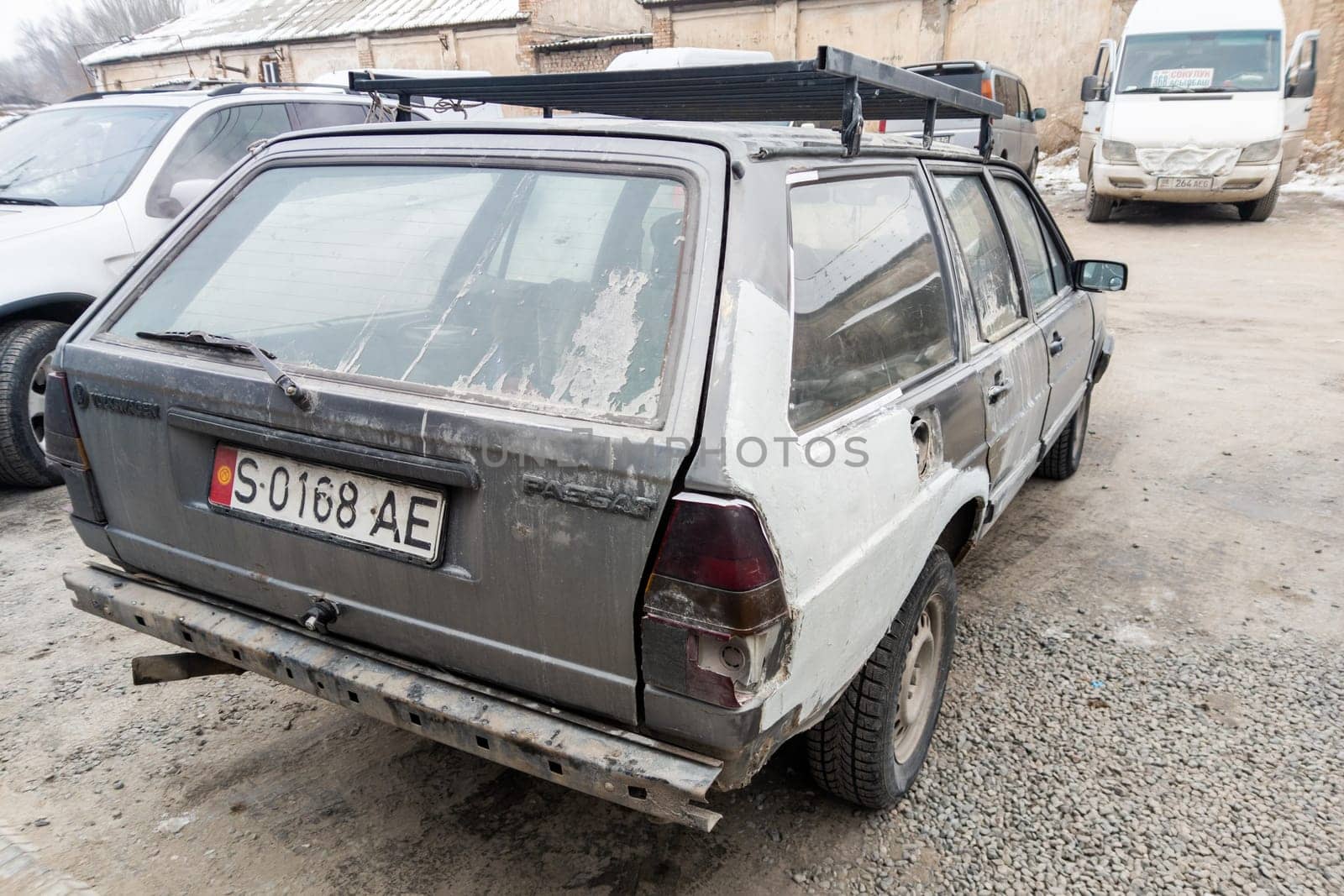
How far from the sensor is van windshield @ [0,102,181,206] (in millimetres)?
4930

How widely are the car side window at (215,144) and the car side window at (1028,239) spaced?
14.7 feet

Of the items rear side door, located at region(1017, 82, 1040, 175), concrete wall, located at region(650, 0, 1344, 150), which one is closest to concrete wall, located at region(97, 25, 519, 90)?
concrete wall, located at region(650, 0, 1344, 150)

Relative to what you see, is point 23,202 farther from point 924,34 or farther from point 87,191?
point 924,34

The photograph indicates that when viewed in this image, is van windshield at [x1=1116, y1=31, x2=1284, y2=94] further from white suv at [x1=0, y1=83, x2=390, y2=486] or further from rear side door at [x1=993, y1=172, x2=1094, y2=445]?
white suv at [x1=0, y1=83, x2=390, y2=486]

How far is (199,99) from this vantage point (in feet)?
18.0

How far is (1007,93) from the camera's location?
12758 millimetres

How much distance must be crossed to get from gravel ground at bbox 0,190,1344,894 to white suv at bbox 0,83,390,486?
878mm

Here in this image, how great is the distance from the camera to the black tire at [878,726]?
212cm

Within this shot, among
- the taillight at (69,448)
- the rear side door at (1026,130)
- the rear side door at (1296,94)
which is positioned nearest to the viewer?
the taillight at (69,448)

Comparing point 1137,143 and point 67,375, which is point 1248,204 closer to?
point 1137,143

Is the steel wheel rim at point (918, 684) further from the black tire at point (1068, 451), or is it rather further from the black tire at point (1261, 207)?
the black tire at point (1261, 207)

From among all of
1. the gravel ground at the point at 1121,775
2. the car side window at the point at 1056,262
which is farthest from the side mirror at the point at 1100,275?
the gravel ground at the point at 1121,775

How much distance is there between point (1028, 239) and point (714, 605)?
268 centimetres

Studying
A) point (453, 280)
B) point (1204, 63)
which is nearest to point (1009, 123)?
point (1204, 63)
